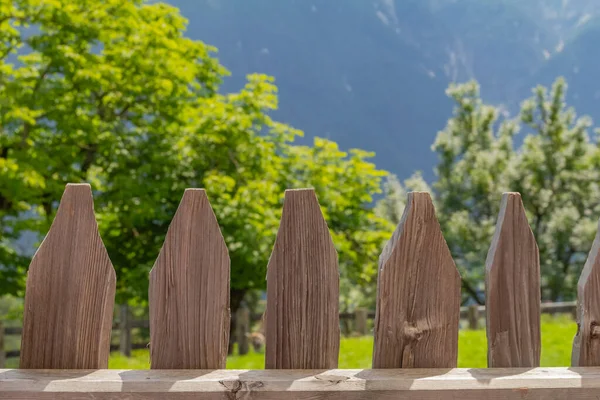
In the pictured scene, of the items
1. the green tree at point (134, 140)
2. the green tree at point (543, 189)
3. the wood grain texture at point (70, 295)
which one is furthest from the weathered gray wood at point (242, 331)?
the wood grain texture at point (70, 295)

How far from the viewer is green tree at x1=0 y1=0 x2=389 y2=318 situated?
10.1 metres

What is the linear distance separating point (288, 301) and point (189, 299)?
8.1 inches

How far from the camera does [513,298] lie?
1285 millimetres

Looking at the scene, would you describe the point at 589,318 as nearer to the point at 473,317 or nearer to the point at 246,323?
the point at 246,323

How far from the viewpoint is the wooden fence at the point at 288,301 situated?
4.04 feet

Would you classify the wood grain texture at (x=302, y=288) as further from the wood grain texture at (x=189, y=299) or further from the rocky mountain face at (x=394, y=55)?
the rocky mountain face at (x=394, y=55)

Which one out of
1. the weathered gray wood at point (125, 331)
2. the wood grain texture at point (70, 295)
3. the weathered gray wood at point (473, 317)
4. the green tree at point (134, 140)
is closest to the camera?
the wood grain texture at point (70, 295)

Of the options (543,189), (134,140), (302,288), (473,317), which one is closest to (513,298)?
(302,288)

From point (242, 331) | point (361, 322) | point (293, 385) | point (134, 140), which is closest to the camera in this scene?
point (293, 385)

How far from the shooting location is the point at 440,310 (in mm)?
1266

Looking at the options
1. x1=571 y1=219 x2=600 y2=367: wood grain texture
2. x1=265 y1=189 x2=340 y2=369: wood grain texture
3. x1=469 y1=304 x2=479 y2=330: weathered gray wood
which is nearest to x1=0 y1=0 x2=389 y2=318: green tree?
x1=469 y1=304 x2=479 y2=330: weathered gray wood

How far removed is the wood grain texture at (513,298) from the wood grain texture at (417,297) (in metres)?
0.08

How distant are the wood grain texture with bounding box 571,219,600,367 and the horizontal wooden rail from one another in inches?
4.2

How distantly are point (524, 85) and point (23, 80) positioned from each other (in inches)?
3904
